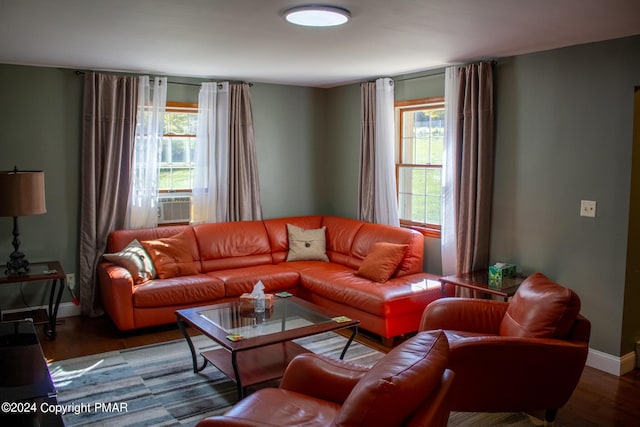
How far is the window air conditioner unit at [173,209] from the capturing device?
569cm

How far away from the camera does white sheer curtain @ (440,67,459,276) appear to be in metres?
4.79

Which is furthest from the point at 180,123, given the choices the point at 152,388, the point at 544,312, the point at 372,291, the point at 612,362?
the point at 612,362

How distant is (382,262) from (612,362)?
191 centimetres

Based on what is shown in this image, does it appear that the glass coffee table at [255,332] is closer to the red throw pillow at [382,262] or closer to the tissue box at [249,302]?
the tissue box at [249,302]

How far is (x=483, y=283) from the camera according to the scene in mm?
4242

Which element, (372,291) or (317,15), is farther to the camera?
(372,291)

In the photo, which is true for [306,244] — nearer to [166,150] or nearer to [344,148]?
[344,148]

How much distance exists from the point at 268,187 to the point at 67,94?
7.45ft

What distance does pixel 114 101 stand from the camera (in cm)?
518

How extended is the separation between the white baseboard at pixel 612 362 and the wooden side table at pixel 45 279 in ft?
13.4

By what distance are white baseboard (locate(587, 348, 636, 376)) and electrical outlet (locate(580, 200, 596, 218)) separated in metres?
0.98

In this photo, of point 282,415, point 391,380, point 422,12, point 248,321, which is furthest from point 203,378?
point 422,12

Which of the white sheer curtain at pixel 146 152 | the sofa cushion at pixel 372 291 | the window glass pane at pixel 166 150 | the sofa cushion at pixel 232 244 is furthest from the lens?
the window glass pane at pixel 166 150

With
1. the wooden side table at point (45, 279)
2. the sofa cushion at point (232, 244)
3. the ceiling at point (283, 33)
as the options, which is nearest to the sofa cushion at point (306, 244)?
the sofa cushion at point (232, 244)
